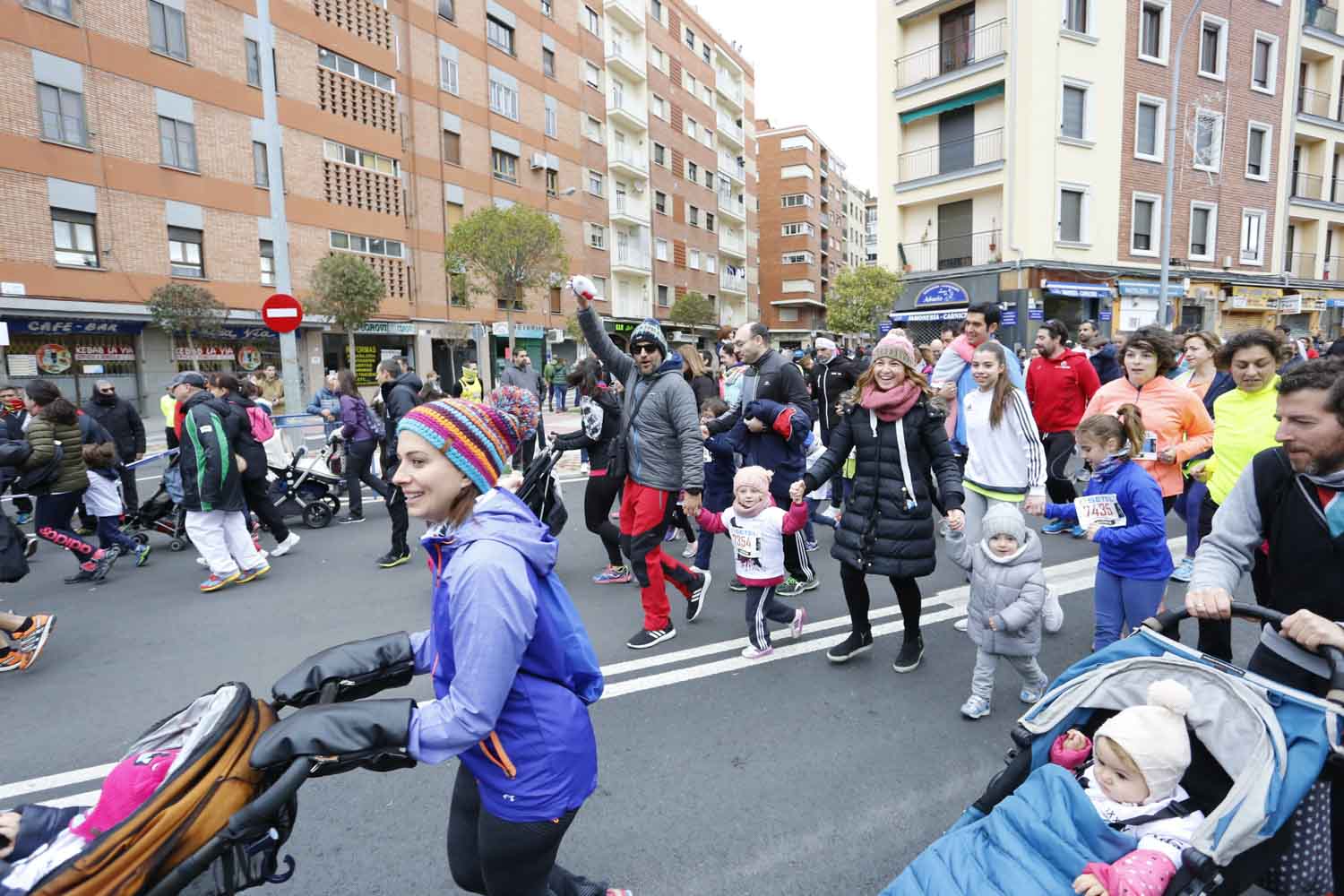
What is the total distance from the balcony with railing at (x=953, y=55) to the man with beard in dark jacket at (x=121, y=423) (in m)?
25.9

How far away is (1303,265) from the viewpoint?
29.3 m

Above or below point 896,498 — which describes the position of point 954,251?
above

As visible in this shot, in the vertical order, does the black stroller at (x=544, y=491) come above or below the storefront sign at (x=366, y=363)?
below

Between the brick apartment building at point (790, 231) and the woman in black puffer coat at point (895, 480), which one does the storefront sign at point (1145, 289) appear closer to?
the woman in black puffer coat at point (895, 480)

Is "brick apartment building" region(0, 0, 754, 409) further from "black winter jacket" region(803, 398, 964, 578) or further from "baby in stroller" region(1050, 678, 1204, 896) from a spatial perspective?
"baby in stroller" region(1050, 678, 1204, 896)

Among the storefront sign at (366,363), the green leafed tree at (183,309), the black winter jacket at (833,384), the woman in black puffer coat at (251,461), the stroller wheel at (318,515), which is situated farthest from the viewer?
the storefront sign at (366,363)

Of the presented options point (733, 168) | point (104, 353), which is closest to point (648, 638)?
point (104, 353)

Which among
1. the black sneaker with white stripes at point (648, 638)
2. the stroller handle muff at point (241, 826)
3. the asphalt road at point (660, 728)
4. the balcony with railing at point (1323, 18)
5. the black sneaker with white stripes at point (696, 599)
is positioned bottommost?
the asphalt road at point (660, 728)

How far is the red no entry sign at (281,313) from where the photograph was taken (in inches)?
466

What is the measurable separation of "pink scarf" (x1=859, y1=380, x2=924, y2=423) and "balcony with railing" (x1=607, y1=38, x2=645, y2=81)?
137 ft

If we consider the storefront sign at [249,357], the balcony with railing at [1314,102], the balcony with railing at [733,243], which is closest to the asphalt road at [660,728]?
the storefront sign at [249,357]

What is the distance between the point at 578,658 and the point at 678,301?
41840 millimetres

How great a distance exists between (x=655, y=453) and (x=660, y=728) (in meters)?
1.82

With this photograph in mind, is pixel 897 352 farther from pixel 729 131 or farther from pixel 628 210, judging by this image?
pixel 729 131
